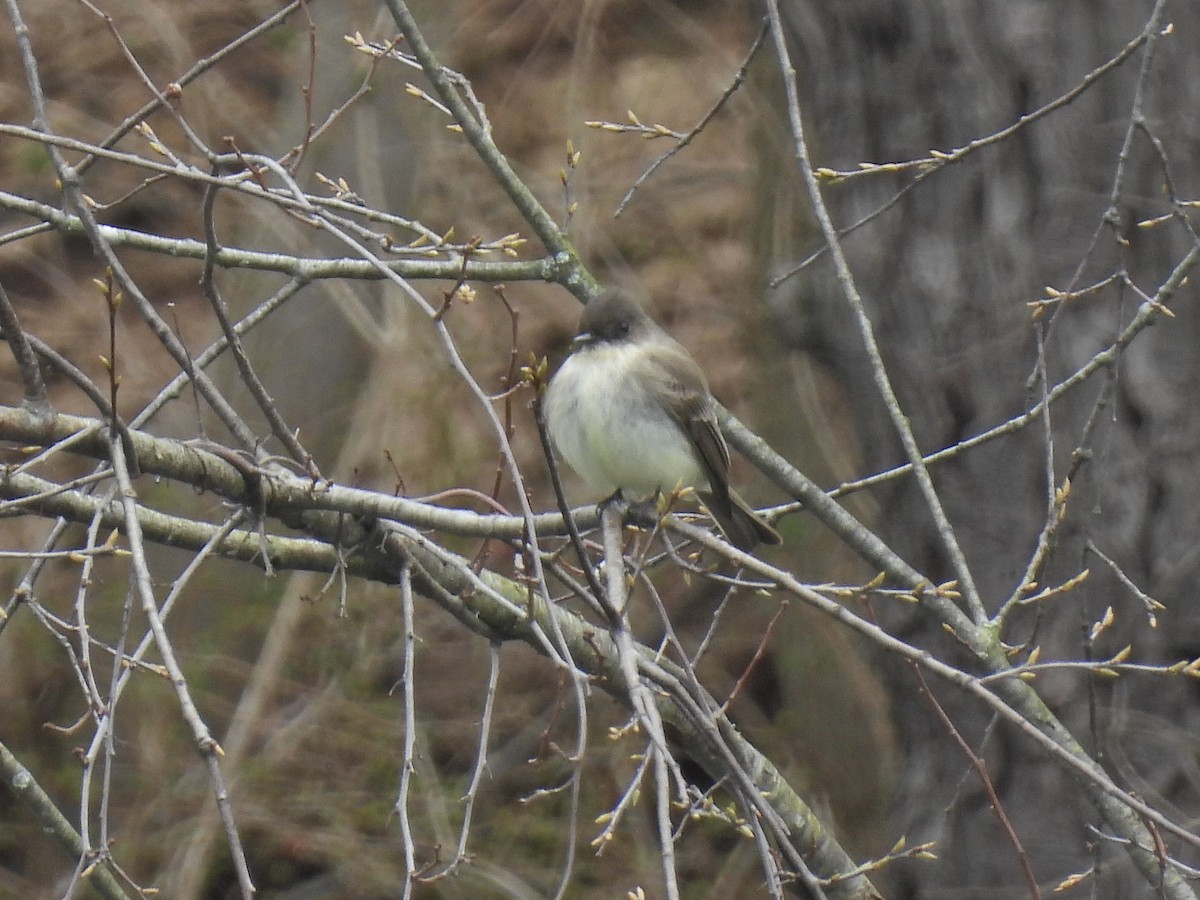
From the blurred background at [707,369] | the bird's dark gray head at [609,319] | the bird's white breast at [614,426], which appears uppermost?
the bird's dark gray head at [609,319]

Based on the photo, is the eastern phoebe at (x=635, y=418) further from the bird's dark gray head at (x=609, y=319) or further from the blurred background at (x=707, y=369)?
the blurred background at (x=707, y=369)

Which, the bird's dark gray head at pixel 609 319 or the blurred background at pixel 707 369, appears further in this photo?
the blurred background at pixel 707 369

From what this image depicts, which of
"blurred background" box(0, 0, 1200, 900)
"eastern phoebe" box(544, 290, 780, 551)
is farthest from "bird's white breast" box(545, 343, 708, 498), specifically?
"blurred background" box(0, 0, 1200, 900)

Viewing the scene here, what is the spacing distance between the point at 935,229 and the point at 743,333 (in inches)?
120

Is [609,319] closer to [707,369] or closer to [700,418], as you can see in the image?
[700,418]

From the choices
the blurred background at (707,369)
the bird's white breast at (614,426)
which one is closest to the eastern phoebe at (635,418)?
the bird's white breast at (614,426)

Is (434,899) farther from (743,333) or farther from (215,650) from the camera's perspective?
(743,333)

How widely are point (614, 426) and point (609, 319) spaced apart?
313 millimetres

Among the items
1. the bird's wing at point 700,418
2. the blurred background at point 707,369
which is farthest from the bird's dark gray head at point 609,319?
the blurred background at point 707,369

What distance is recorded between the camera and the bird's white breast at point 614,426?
4051 millimetres

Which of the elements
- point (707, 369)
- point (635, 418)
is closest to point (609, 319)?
point (635, 418)

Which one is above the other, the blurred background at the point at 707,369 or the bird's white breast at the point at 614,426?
the bird's white breast at the point at 614,426

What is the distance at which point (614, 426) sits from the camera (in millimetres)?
4051

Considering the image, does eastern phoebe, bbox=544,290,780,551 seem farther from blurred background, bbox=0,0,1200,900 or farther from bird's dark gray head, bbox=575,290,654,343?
blurred background, bbox=0,0,1200,900
